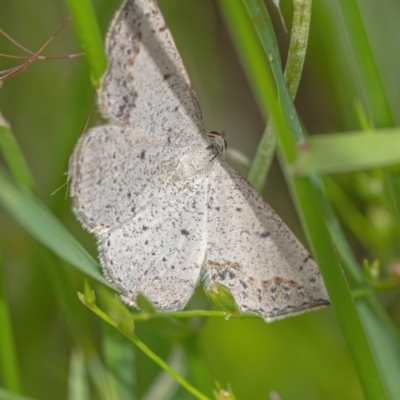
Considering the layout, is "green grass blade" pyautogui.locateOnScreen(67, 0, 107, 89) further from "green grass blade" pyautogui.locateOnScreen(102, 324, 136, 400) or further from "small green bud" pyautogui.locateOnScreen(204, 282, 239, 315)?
"green grass blade" pyautogui.locateOnScreen(102, 324, 136, 400)

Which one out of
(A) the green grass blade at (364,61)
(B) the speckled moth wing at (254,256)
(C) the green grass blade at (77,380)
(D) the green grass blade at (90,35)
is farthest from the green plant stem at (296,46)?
(C) the green grass blade at (77,380)

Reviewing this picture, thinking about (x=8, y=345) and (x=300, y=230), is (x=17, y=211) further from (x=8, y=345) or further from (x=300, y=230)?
(x=300, y=230)

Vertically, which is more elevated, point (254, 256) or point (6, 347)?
point (6, 347)

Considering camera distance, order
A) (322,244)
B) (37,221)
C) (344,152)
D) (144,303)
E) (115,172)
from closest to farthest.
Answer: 1. (344,152)
2. (322,244)
3. (37,221)
4. (144,303)
5. (115,172)

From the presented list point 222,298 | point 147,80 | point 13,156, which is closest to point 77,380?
point 222,298

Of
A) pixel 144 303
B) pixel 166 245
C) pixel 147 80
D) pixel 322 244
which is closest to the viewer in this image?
pixel 322 244

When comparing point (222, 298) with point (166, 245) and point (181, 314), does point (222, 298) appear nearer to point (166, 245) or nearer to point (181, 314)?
point (181, 314)

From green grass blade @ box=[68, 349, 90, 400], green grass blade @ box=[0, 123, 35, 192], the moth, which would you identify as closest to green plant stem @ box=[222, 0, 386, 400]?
the moth
